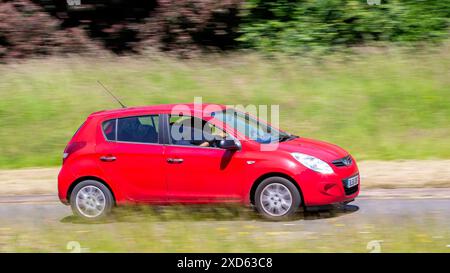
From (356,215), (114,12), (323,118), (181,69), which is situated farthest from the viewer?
(114,12)

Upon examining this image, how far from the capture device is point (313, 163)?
11.0 metres

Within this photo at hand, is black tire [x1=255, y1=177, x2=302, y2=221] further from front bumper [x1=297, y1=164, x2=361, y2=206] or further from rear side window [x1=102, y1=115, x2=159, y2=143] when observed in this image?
rear side window [x1=102, y1=115, x2=159, y2=143]

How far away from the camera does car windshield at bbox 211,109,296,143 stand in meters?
11.5

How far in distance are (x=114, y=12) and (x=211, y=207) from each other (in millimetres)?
14423

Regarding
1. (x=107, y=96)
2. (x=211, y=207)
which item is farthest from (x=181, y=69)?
Answer: (x=211, y=207)

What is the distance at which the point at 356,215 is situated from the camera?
1134 centimetres

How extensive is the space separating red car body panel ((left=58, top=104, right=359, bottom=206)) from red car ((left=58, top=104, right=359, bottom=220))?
13 millimetres

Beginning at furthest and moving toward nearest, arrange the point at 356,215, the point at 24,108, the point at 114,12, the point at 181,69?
1. the point at 114,12
2. the point at 181,69
3. the point at 24,108
4. the point at 356,215

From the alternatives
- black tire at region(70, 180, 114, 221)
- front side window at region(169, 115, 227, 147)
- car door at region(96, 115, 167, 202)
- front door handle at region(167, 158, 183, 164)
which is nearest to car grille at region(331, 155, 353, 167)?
front side window at region(169, 115, 227, 147)

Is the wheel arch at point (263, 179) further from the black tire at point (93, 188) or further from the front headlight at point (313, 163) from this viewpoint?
the black tire at point (93, 188)

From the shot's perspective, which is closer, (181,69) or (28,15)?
(181,69)

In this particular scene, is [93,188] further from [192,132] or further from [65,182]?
[192,132]

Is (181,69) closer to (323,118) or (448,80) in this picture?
(323,118)

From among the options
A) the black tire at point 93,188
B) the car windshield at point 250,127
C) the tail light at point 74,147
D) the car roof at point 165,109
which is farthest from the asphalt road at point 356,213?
the car roof at point 165,109
